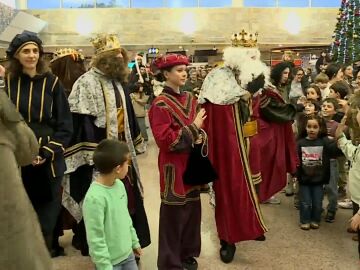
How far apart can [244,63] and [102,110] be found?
1076 mm

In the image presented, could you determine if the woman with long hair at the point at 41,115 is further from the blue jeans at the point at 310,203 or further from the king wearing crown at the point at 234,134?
the blue jeans at the point at 310,203

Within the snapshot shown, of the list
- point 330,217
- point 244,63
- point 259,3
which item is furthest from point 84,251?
point 259,3

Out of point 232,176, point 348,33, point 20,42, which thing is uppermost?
point 348,33

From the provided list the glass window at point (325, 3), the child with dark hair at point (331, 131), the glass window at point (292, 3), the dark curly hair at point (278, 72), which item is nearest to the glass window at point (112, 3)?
the glass window at point (292, 3)

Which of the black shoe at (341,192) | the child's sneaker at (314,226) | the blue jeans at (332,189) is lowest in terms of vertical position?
the child's sneaker at (314,226)

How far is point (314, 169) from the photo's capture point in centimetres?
421

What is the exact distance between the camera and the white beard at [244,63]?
337cm

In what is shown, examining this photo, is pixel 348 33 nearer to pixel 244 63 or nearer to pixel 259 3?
pixel 244 63

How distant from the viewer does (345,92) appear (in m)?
4.93

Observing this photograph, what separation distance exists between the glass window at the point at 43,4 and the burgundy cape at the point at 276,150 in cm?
2036

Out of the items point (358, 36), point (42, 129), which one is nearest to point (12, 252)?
point (42, 129)

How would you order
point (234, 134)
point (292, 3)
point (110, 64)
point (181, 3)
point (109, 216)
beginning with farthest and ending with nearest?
point (181, 3) → point (292, 3) → point (234, 134) → point (110, 64) → point (109, 216)

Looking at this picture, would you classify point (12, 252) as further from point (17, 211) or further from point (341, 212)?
point (341, 212)

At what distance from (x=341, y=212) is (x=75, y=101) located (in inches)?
115
